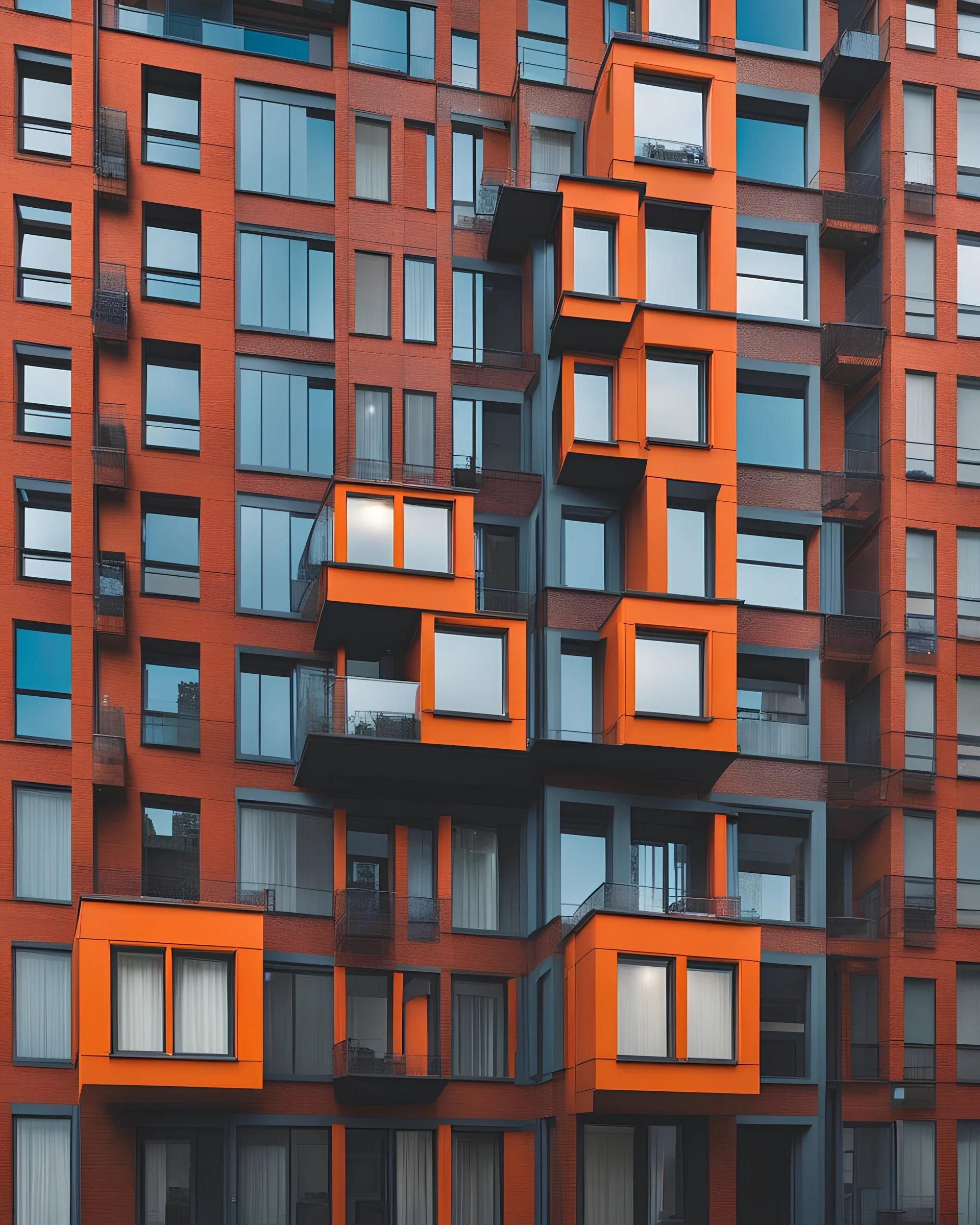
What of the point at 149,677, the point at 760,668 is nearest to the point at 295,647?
the point at 149,677

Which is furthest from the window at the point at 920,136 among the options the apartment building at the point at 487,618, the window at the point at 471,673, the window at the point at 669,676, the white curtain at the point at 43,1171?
the white curtain at the point at 43,1171

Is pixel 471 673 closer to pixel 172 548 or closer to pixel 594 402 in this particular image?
pixel 594 402

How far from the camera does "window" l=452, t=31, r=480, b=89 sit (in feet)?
163

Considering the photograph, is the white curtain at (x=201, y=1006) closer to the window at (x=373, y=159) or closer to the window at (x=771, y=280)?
the window at (x=373, y=159)

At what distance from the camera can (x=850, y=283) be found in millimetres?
49969

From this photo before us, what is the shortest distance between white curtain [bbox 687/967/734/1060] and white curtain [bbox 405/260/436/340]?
1898 centimetres

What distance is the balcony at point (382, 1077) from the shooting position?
40.8 meters

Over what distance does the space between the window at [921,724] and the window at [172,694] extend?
62.0 ft

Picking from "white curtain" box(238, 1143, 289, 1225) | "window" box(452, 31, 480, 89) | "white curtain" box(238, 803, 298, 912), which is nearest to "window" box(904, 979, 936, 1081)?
"white curtain" box(238, 1143, 289, 1225)

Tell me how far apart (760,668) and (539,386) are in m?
9.73

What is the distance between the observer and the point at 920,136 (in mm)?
49781

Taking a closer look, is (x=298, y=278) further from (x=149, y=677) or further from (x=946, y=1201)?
(x=946, y=1201)

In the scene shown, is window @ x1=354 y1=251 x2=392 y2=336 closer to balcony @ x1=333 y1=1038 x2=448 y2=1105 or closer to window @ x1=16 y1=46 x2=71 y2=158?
window @ x1=16 y1=46 x2=71 y2=158

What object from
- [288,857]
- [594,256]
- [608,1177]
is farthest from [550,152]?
[608,1177]
